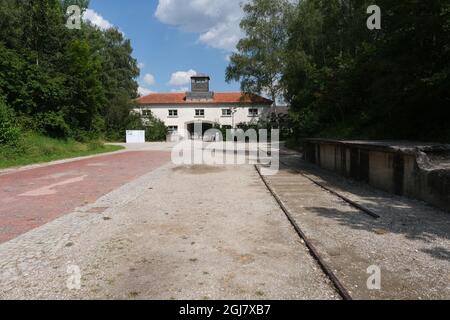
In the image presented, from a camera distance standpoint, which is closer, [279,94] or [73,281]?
[73,281]

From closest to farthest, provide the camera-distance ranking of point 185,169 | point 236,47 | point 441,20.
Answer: point 441,20, point 185,169, point 236,47

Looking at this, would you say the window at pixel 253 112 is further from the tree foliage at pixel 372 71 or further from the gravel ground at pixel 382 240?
the gravel ground at pixel 382 240

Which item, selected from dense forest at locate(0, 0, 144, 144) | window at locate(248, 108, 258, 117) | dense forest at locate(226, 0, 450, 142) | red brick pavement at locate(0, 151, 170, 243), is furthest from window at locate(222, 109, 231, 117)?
red brick pavement at locate(0, 151, 170, 243)

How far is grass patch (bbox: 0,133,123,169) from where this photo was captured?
1858cm

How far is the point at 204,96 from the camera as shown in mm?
61062

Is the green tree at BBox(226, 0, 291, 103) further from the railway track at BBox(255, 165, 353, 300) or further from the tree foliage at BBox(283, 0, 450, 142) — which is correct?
the railway track at BBox(255, 165, 353, 300)

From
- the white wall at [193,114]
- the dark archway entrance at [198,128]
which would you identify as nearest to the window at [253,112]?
the white wall at [193,114]

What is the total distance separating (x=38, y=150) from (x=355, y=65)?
59.8ft

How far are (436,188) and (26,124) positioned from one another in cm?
2351

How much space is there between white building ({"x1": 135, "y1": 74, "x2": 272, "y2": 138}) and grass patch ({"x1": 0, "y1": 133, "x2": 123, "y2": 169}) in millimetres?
30980

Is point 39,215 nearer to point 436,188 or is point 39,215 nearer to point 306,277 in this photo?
point 306,277

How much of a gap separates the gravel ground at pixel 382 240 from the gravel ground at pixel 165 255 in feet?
1.33

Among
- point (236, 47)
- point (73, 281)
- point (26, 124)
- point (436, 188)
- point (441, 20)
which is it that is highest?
point (236, 47)

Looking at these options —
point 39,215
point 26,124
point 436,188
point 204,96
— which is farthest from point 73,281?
point 204,96
